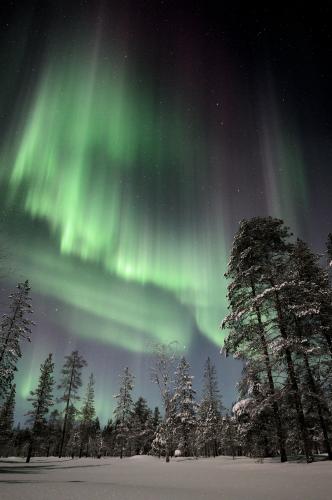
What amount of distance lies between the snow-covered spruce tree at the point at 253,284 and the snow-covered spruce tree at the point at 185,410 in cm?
3007

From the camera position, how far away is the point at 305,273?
22.4 meters

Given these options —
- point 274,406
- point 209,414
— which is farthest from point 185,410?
point 274,406

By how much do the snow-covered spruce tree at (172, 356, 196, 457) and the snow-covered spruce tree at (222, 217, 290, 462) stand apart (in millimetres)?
30074

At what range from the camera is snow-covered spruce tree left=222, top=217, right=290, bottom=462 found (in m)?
15.2

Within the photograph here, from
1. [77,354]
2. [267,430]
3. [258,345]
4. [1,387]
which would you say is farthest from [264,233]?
[77,354]

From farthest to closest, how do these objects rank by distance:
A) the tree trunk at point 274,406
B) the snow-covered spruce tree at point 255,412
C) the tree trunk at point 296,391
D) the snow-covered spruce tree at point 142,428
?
the snow-covered spruce tree at point 142,428 → the snow-covered spruce tree at point 255,412 → the tree trunk at point 274,406 → the tree trunk at point 296,391

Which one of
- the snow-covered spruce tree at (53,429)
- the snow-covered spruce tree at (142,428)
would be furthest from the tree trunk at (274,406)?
the snow-covered spruce tree at (142,428)

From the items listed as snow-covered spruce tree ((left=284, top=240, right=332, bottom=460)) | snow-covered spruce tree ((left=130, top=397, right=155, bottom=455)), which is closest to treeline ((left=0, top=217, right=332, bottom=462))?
snow-covered spruce tree ((left=284, top=240, right=332, bottom=460))

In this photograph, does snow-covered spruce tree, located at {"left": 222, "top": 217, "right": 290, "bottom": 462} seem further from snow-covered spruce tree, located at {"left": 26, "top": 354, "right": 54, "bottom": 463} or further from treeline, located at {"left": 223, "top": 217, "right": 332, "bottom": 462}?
snow-covered spruce tree, located at {"left": 26, "top": 354, "right": 54, "bottom": 463}

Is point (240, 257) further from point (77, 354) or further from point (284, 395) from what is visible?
point (77, 354)

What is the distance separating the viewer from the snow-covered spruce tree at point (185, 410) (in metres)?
44.3

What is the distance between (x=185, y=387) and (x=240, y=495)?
142ft

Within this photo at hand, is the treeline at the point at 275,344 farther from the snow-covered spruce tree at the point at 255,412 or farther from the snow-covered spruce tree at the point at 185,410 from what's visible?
the snow-covered spruce tree at the point at 185,410

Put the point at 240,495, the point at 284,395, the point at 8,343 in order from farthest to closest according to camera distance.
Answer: the point at 8,343
the point at 284,395
the point at 240,495
